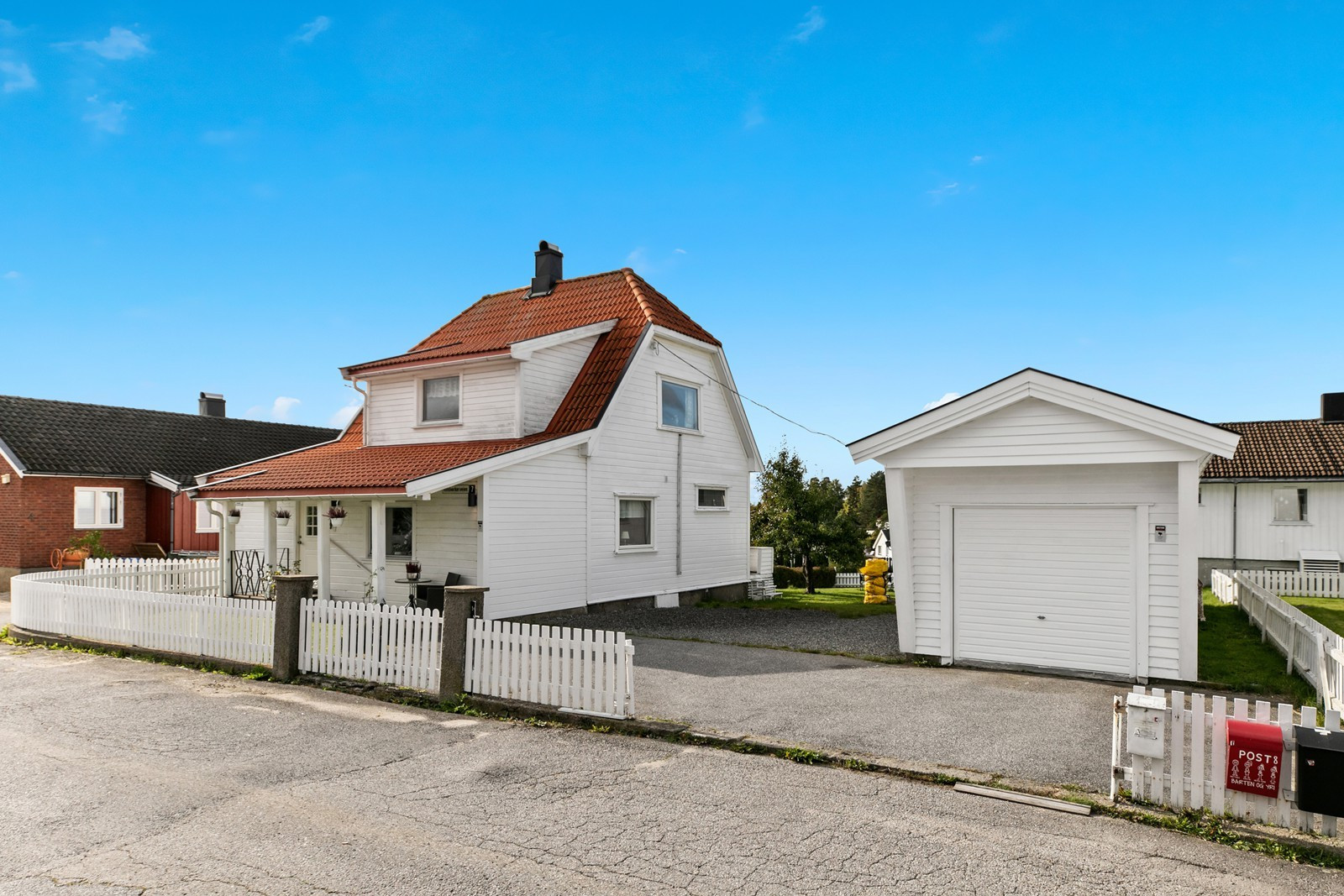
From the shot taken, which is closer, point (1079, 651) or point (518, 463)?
point (1079, 651)

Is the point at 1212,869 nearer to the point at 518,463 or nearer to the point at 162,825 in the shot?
the point at 162,825

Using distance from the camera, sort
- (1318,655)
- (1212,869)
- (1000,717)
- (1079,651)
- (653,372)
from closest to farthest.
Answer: (1212,869), (1000,717), (1318,655), (1079,651), (653,372)

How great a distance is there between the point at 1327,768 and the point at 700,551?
56.4ft

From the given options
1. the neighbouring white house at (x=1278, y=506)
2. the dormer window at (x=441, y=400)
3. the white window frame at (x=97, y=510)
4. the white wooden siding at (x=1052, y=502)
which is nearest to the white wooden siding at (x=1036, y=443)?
the white wooden siding at (x=1052, y=502)

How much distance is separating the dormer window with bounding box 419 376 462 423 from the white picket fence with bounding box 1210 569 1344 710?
15366mm

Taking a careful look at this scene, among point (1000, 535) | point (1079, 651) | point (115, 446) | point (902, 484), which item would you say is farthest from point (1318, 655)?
point (115, 446)

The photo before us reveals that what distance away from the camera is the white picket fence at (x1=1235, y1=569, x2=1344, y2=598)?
25250mm

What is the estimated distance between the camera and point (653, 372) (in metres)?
20.8

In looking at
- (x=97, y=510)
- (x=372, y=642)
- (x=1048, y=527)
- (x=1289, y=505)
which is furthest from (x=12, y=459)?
(x=1289, y=505)

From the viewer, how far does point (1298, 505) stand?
28.6 metres

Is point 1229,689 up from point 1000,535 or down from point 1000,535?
down

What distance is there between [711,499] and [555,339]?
6.63 metres

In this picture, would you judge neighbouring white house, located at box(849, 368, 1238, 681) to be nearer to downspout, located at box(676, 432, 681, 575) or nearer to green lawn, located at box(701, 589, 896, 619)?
green lawn, located at box(701, 589, 896, 619)

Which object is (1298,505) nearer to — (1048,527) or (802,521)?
(802,521)
